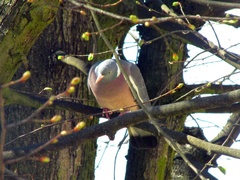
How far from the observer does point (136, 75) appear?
14.2 feet

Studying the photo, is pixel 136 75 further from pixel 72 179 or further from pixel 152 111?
pixel 152 111

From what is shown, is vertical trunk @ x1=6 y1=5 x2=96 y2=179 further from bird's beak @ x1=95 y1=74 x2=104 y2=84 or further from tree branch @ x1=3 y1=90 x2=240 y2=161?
tree branch @ x1=3 y1=90 x2=240 y2=161

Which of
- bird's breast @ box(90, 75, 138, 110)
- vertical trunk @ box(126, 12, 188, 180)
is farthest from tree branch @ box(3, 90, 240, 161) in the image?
vertical trunk @ box(126, 12, 188, 180)

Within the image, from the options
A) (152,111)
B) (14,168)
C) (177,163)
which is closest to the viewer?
(152,111)

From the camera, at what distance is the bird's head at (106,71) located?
4.26 metres

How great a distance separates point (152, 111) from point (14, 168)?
1.52 m

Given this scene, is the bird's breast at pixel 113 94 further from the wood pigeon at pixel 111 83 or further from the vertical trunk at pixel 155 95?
the vertical trunk at pixel 155 95

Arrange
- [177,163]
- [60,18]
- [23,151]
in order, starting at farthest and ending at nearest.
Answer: [177,163] → [60,18] → [23,151]

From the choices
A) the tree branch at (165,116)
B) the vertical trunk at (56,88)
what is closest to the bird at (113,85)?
the vertical trunk at (56,88)

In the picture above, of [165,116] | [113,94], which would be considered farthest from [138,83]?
[165,116]

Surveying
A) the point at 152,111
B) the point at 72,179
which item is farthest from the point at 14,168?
the point at 152,111

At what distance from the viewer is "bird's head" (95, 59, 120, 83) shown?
4258 mm

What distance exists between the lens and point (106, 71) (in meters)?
4.34

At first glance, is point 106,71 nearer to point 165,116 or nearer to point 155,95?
point 155,95
